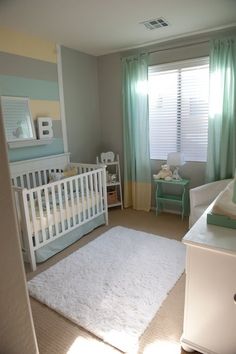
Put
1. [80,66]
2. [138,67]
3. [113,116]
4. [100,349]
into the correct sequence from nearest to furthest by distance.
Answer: [100,349], [138,67], [80,66], [113,116]

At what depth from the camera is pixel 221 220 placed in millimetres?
1388

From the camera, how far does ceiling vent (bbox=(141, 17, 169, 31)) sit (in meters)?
2.59

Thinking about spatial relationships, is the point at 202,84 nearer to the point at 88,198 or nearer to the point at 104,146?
the point at 104,146

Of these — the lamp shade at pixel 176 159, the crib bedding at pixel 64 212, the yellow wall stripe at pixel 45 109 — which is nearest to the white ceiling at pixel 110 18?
the yellow wall stripe at pixel 45 109

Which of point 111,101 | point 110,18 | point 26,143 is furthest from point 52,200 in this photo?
point 111,101

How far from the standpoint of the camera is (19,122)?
289cm

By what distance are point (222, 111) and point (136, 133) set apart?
4.01 ft

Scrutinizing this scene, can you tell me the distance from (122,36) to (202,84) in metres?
1.19

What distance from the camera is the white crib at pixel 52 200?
7.58ft

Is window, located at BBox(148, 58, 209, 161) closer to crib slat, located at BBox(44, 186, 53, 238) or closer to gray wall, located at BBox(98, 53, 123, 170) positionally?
gray wall, located at BBox(98, 53, 123, 170)

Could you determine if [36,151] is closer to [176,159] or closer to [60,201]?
[60,201]

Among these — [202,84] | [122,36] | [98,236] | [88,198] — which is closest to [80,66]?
[122,36]

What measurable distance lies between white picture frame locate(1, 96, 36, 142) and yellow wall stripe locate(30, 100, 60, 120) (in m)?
0.11

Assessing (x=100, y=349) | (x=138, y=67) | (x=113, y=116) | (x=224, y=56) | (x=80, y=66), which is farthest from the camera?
(x=113, y=116)
